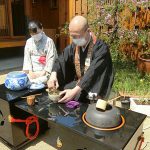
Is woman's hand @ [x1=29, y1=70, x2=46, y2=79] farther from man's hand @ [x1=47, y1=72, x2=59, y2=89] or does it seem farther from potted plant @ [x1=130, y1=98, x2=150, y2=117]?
potted plant @ [x1=130, y1=98, x2=150, y2=117]

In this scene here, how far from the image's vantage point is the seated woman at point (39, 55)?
3.58 meters

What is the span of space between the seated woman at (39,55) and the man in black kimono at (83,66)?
61cm

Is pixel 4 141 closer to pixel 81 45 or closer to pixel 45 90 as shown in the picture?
pixel 45 90

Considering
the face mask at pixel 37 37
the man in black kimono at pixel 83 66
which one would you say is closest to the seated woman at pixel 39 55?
the face mask at pixel 37 37

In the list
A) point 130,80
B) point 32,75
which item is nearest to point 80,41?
point 32,75

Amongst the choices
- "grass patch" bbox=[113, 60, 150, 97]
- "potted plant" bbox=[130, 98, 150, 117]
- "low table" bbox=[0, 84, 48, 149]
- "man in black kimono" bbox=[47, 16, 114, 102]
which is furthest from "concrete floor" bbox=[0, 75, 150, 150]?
"grass patch" bbox=[113, 60, 150, 97]

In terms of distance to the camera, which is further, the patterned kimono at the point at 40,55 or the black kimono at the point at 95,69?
the patterned kimono at the point at 40,55

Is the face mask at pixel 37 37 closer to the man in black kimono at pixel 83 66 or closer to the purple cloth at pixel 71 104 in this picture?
the man in black kimono at pixel 83 66

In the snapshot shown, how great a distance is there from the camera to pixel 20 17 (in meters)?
8.39

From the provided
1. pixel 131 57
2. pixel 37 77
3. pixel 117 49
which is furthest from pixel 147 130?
pixel 131 57

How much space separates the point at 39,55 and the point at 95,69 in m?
1.40

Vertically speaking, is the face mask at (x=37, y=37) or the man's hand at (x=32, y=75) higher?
the face mask at (x=37, y=37)

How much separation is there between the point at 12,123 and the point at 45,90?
0.58 meters

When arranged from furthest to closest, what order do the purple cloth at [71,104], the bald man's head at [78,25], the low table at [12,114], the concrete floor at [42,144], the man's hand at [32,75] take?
the man's hand at [32,75] < the concrete floor at [42,144] < the low table at [12,114] < the bald man's head at [78,25] < the purple cloth at [71,104]
